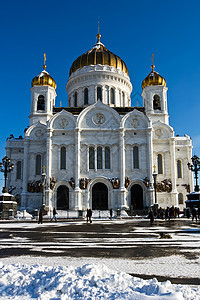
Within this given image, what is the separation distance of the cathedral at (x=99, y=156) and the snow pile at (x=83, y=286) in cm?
3109

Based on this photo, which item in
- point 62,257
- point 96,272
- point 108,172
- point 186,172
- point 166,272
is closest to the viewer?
point 96,272

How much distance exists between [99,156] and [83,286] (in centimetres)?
3465

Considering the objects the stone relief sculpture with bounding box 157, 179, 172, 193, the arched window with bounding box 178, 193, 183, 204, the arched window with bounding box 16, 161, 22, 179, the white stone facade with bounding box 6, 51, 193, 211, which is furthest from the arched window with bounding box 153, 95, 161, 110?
the arched window with bounding box 16, 161, 22, 179

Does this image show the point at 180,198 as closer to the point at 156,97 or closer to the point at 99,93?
the point at 156,97

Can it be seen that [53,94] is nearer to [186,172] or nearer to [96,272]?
[186,172]

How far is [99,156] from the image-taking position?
129 ft

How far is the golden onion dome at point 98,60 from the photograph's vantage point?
1826 inches

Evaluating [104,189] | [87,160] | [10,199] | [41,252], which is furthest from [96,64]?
[41,252]

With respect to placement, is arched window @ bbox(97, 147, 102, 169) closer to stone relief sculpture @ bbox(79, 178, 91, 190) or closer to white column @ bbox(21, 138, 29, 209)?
stone relief sculpture @ bbox(79, 178, 91, 190)

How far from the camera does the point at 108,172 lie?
3853 cm

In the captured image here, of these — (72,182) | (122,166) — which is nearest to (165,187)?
(122,166)

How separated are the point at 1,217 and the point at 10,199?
1.76 metres

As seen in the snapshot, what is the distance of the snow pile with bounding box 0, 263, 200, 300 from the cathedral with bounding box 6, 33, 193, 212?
1224 inches

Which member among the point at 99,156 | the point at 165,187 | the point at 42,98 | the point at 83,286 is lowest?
the point at 83,286
